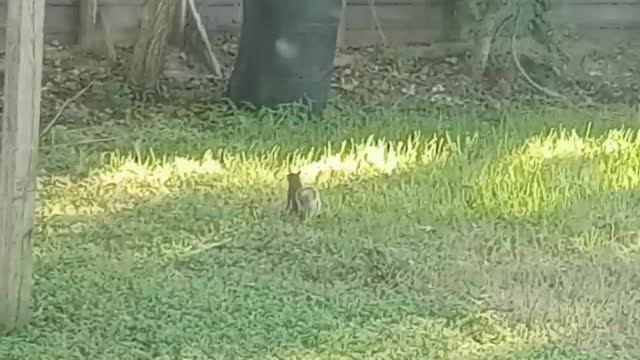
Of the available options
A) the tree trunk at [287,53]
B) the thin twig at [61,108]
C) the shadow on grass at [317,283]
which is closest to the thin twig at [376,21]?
the tree trunk at [287,53]

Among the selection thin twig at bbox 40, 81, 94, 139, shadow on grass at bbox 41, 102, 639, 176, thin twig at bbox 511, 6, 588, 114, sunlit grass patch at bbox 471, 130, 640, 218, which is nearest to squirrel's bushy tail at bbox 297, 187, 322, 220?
sunlit grass patch at bbox 471, 130, 640, 218

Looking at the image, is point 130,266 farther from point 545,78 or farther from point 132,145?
point 545,78

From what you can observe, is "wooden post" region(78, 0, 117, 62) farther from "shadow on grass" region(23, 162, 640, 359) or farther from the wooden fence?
"shadow on grass" region(23, 162, 640, 359)

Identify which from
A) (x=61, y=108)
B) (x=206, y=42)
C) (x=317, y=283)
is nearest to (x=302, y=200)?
(x=317, y=283)

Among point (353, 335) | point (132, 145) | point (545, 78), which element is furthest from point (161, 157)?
point (545, 78)

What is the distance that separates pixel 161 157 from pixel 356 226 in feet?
4.55

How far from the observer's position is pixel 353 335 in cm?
426

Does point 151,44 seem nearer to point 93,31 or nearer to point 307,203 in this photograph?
point 93,31

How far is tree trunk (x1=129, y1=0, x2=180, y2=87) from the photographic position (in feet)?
25.6

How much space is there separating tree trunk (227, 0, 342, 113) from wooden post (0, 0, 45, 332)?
348cm

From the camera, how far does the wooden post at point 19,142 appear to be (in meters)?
4.02

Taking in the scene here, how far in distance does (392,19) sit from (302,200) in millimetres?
4175

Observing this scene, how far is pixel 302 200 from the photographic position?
5539 mm

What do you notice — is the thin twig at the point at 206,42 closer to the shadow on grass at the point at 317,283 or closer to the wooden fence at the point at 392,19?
the wooden fence at the point at 392,19
